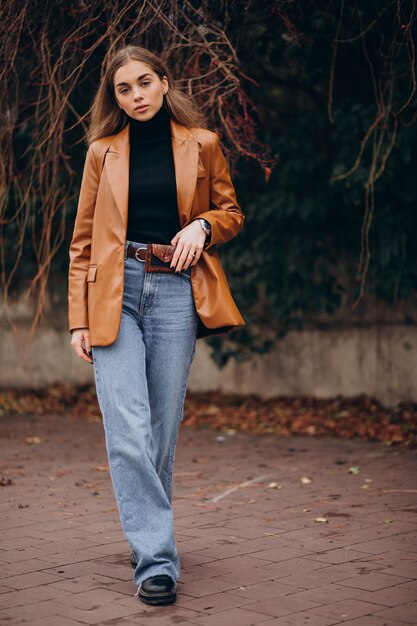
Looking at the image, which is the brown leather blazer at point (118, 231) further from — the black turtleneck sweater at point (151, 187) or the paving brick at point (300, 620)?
the paving brick at point (300, 620)

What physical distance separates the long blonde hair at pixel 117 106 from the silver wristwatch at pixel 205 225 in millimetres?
A: 448

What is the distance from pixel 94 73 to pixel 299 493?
3316 millimetres

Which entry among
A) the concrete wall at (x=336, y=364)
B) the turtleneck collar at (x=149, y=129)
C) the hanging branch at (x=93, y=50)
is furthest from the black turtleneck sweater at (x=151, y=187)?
the concrete wall at (x=336, y=364)

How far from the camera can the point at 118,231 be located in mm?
4102

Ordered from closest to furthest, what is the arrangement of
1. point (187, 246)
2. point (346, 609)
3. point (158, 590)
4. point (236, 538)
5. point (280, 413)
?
point (346, 609)
point (158, 590)
point (187, 246)
point (236, 538)
point (280, 413)

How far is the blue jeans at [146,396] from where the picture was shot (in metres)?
4.02

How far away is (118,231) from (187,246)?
287 mm

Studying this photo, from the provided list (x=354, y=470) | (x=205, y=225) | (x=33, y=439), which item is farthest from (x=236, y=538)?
(x=33, y=439)

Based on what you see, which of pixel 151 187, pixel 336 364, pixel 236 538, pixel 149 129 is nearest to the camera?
pixel 151 187

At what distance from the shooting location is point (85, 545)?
4.98 m

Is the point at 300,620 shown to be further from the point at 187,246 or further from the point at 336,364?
the point at 336,364

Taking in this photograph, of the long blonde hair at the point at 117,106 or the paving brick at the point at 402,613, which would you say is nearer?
the paving brick at the point at 402,613

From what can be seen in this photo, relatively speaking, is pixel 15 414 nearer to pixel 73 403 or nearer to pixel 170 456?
pixel 73 403

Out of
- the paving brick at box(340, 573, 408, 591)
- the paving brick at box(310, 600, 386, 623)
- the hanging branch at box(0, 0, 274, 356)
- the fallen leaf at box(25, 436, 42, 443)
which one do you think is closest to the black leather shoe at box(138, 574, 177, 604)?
the paving brick at box(310, 600, 386, 623)
